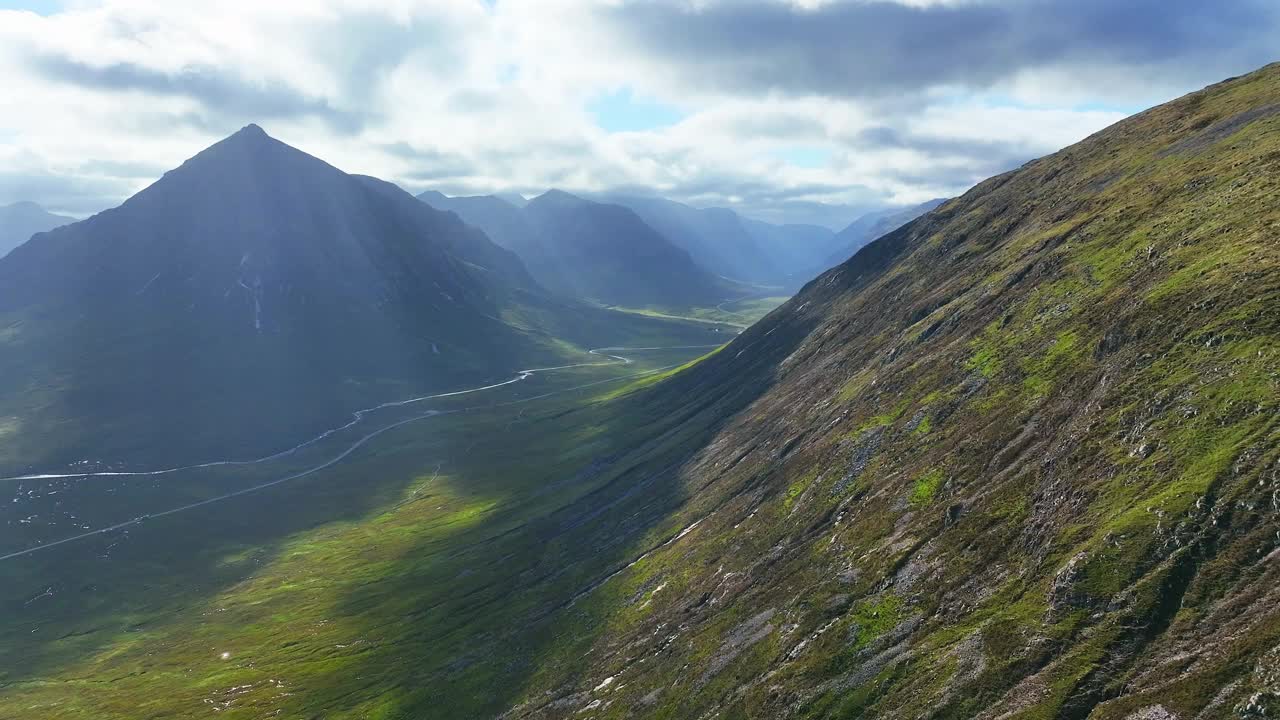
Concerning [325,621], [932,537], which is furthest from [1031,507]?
[325,621]

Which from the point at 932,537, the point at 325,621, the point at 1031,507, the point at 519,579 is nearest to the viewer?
the point at 1031,507

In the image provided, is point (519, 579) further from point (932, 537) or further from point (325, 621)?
point (932, 537)

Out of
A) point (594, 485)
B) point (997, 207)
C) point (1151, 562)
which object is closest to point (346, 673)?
point (594, 485)

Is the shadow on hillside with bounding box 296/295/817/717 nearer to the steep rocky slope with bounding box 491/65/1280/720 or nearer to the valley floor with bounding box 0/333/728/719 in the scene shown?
the valley floor with bounding box 0/333/728/719

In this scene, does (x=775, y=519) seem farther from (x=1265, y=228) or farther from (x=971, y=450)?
(x=1265, y=228)

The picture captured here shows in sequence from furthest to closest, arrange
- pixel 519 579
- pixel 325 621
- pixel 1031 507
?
pixel 325 621, pixel 519 579, pixel 1031 507

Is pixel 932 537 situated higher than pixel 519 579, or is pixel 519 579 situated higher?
pixel 932 537
